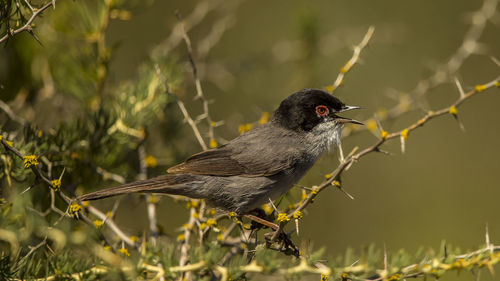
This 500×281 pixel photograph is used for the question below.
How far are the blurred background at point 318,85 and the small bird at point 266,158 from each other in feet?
0.57

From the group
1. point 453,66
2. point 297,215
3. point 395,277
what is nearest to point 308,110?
point 453,66

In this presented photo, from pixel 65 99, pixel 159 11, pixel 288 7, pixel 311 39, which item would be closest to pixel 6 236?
pixel 65 99

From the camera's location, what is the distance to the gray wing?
12.0 ft

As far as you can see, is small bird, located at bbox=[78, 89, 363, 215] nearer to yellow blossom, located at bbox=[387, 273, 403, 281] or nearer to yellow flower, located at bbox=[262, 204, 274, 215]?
yellow flower, located at bbox=[262, 204, 274, 215]

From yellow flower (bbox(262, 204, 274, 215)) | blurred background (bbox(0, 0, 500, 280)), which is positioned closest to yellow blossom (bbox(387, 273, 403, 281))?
blurred background (bbox(0, 0, 500, 280))

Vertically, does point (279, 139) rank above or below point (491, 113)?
below

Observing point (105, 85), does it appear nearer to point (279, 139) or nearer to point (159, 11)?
point (279, 139)

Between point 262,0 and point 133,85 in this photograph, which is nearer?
point 133,85

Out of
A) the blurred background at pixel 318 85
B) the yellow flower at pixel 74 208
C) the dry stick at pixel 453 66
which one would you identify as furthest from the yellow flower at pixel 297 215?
the dry stick at pixel 453 66

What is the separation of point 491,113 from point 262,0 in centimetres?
370

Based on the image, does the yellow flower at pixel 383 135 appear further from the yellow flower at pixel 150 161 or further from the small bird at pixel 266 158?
the yellow flower at pixel 150 161

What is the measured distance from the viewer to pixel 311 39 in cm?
399

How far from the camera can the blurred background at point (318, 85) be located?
351 cm

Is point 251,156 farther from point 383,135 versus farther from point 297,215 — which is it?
point 383,135
